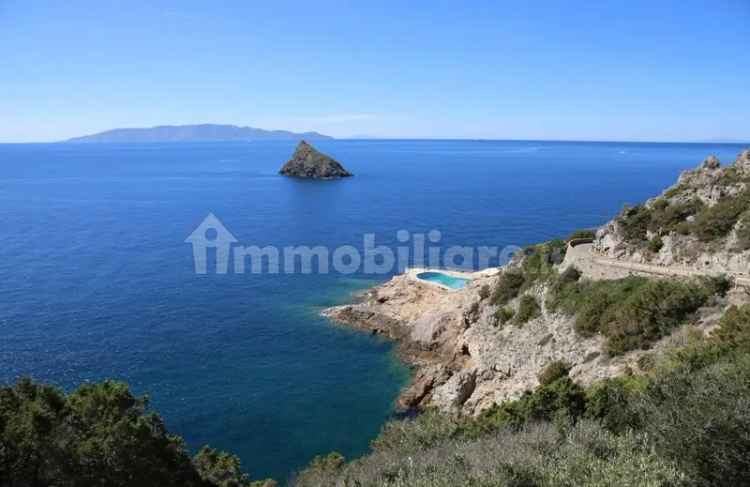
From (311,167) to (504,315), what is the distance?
348 feet

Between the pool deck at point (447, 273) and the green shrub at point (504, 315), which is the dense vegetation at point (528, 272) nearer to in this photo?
the green shrub at point (504, 315)

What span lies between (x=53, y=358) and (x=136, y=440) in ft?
77.9

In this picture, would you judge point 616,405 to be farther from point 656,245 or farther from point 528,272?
point 528,272

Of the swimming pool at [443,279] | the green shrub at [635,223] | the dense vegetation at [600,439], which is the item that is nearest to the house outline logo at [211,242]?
the swimming pool at [443,279]

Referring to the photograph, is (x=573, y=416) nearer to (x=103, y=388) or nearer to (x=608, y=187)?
(x=103, y=388)

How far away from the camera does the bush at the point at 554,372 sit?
23.5 metres

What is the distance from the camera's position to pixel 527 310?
30.3 meters

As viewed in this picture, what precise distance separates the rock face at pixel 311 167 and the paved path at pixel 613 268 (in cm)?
10323

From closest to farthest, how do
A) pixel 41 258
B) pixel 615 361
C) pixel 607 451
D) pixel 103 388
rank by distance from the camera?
1. pixel 607 451
2. pixel 103 388
3. pixel 615 361
4. pixel 41 258

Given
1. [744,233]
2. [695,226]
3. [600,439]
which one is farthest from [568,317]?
[600,439]

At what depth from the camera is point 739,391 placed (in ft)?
39.6

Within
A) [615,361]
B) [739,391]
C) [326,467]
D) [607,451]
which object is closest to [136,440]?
[326,467]

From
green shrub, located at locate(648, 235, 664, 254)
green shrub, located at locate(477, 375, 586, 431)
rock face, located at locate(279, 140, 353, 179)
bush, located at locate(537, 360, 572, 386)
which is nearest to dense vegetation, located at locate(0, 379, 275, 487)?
green shrub, located at locate(477, 375, 586, 431)

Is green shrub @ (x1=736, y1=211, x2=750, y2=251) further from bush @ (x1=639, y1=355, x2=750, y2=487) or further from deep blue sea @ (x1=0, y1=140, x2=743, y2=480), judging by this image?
deep blue sea @ (x1=0, y1=140, x2=743, y2=480)
